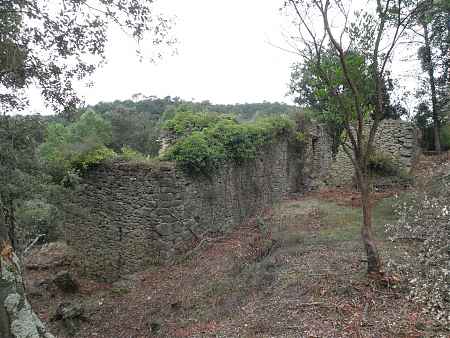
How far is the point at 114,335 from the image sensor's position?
7012mm

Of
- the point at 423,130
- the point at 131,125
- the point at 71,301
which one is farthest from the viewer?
the point at 131,125

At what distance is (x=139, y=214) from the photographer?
31.7 feet

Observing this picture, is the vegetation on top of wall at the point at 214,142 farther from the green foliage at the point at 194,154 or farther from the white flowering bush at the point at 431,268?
the white flowering bush at the point at 431,268

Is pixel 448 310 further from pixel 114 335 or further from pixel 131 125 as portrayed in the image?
pixel 131 125

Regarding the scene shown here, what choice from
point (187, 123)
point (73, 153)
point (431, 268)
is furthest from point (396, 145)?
point (73, 153)

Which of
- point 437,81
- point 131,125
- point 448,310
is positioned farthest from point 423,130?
point 448,310

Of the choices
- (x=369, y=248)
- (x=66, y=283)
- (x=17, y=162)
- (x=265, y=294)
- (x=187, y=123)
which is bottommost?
(x=66, y=283)

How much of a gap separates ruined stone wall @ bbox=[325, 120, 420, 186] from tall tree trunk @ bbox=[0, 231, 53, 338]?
49.3ft

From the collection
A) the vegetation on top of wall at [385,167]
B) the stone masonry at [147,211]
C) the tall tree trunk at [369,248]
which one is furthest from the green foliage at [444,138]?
the tall tree trunk at [369,248]

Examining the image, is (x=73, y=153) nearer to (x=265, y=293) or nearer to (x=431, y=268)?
(x=265, y=293)

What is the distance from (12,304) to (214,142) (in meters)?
8.22

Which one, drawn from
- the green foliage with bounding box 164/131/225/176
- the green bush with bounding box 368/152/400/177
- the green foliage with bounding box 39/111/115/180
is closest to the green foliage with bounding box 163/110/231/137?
the green foliage with bounding box 164/131/225/176

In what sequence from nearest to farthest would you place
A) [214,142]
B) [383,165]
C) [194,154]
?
[194,154]
[214,142]
[383,165]

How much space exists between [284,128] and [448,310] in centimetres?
1123
